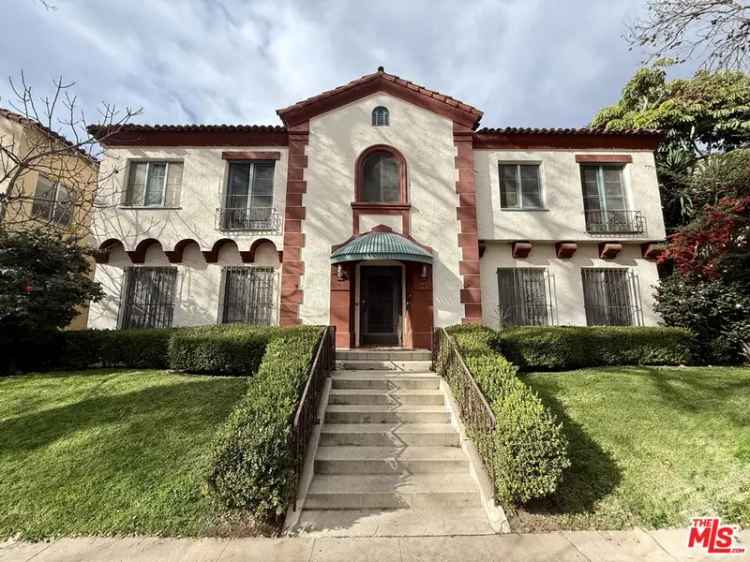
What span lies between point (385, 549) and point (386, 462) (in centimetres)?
154

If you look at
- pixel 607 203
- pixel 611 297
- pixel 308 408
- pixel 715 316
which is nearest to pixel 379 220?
pixel 308 408

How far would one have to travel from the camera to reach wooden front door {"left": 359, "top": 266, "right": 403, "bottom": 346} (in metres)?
11.3

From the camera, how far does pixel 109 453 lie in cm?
559

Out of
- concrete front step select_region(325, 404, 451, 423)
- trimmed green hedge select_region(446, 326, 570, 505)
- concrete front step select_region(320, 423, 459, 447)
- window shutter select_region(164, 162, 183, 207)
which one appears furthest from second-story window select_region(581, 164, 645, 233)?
window shutter select_region(164, 162, 183, 207)

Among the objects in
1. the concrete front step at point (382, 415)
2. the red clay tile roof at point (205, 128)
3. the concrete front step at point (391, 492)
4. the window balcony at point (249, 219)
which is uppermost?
the red clay tile roof at point (205, 128)

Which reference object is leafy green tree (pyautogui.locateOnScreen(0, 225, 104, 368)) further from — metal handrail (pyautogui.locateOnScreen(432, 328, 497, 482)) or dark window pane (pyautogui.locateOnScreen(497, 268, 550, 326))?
dark window pane (pyautogui.locateOnScreen(497, 268, 550, 326))

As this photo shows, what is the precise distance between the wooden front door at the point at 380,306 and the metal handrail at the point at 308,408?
273 cm

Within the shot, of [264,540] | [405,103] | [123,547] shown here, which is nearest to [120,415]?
[123,547]

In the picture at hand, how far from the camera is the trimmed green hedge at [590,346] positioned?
30.1 feet

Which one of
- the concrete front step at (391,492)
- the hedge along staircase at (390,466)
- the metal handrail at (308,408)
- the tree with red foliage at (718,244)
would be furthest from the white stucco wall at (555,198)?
the concrete front step at (391,492)

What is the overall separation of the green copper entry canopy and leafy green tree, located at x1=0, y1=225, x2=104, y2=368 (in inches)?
286

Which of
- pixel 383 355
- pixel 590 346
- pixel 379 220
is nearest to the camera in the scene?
pixel 383 355

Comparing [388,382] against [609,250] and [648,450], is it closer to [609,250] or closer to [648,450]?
[648,450]

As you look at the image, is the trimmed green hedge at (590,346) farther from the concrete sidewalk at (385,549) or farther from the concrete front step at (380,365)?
the concrete sidewalk at (385,549)
